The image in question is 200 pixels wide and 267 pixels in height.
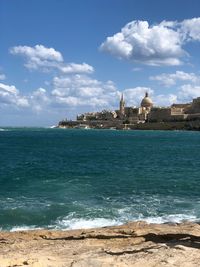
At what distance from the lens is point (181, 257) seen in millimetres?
8023

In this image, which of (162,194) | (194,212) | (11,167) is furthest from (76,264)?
(11,167)

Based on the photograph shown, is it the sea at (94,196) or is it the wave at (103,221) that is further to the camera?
the sea at (94,196)

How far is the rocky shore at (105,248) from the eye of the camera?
785cm

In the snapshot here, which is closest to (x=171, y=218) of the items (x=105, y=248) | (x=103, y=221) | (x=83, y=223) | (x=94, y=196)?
(x=103, y=221)

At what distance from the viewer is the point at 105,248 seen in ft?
30.0

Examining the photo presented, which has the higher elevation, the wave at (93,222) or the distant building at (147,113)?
the distant building at (147,113)

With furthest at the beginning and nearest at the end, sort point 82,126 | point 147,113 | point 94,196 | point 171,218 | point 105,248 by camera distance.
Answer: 1. point 82,126
2. point 147,113
3. point 94,196
4. point 171,218
5. point 105,248

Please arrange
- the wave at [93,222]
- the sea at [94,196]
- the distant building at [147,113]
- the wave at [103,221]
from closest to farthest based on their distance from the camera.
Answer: the wave at [93,222] → the wave at [103,221] → the sea at [94,196] → the distant building at [147,113]

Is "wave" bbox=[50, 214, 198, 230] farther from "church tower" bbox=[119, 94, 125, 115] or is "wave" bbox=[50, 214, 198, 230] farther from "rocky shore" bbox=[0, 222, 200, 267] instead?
"church tower" bbox=[119, 94, 125, 115]

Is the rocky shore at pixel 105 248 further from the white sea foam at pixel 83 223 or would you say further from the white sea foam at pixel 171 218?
the white sea foam at pixel 171 218

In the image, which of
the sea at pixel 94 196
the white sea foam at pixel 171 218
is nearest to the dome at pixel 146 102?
the sea at pixel 94 196

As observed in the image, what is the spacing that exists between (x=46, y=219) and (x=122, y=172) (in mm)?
16803

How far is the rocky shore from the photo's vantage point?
25.8 feet

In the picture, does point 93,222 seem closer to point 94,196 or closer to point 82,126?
point 94,196
